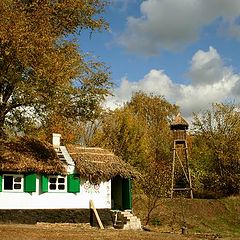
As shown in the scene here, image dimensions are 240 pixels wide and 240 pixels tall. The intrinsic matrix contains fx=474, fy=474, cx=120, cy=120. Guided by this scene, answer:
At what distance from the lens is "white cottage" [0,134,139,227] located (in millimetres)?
25172

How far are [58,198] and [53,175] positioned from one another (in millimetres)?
1321

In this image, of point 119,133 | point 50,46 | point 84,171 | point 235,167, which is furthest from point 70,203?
point 235,167

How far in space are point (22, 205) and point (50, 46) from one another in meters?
9.41

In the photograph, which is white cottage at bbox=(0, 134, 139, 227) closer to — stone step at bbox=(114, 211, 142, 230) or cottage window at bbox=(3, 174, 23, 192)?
cottage window at bbox=(3, 174, 23, 192)

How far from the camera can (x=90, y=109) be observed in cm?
2359

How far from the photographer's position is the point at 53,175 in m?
26.1

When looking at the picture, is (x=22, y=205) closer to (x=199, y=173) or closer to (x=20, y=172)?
(x=20, y=172)

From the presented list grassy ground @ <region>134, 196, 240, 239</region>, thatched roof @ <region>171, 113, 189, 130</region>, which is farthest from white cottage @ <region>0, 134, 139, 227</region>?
thatched roof @ <region>171, 113, 189, 130</region>

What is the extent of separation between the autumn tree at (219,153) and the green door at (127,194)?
1275 centimetres

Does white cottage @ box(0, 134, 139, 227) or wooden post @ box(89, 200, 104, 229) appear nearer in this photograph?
white cottage @ box(0, 134, 139, 227)

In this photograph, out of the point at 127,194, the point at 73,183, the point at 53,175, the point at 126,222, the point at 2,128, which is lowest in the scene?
the point at 126,222

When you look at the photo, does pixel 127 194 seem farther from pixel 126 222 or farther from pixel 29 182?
pixel 29 182

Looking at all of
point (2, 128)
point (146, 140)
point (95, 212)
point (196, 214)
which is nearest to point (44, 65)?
point (2, 128)

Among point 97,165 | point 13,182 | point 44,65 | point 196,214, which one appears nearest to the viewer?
point 44,65
